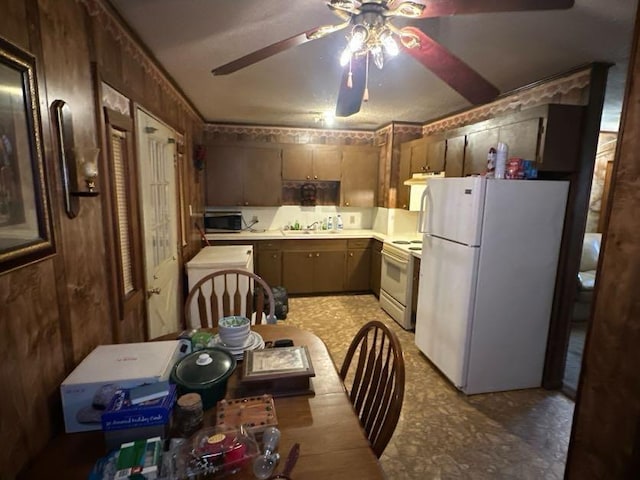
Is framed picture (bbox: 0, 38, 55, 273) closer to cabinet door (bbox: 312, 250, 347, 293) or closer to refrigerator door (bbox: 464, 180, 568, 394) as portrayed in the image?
refrigerator door (bbox: 464, 180, 568, 394)

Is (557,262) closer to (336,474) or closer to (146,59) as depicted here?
(336,474)

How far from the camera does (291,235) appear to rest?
4305mm

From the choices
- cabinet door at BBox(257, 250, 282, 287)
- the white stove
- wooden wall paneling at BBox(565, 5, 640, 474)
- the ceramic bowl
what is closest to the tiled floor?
wooden wall paneling at BBox(565, 5, 640, 474)

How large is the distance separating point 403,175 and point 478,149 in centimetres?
134

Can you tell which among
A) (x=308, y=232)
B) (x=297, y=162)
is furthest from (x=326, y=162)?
(x=308, y=232)

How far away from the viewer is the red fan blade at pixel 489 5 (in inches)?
43.4

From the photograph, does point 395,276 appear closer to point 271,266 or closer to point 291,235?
point 291,235

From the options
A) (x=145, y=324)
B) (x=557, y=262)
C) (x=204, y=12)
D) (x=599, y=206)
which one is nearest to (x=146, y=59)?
(x=204, y=12)

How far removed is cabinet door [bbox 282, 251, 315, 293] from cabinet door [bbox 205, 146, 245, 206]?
1028mm

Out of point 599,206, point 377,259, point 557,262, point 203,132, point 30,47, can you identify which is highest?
point 203,132

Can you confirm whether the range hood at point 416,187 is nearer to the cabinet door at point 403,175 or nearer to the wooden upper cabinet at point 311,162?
the cabinet door at point 403,175

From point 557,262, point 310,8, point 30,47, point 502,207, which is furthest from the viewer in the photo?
point 557,262

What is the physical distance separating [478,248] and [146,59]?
2.49 m

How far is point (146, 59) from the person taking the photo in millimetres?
2074
